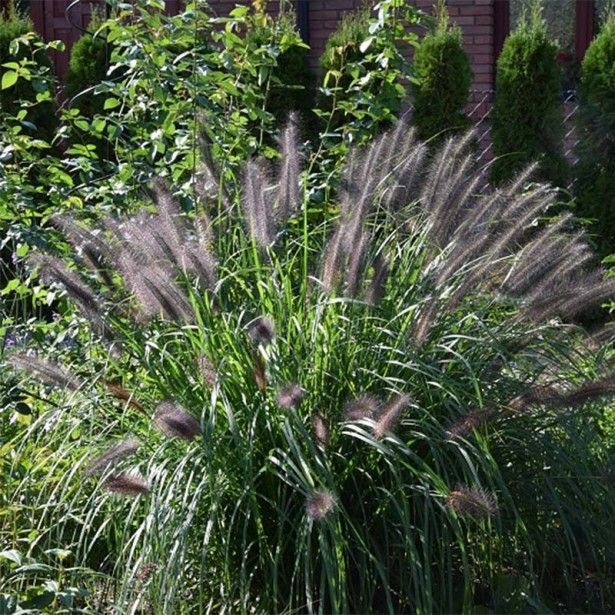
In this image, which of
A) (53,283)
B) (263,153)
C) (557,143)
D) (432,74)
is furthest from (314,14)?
(53,283)

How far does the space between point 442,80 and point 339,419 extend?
20.5ft

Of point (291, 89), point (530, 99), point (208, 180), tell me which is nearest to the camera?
point (208, 180)

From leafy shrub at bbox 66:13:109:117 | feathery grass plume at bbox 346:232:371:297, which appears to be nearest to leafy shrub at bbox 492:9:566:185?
leafy shrub at bbox 66:13:109:117

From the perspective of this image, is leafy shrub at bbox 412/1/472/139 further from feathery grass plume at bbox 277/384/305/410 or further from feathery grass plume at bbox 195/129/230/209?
feathery grass plume at bbox 277/384/305/410

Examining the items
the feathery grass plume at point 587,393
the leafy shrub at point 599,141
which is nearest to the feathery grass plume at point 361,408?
the feathery grass plume at point 587,393

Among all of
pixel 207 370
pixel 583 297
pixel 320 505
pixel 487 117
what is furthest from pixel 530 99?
pixel 320 505

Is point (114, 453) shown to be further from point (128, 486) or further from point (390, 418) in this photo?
point (390, 418)

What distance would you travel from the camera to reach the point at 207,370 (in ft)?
10.0

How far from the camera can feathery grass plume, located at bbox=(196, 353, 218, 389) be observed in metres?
3.02

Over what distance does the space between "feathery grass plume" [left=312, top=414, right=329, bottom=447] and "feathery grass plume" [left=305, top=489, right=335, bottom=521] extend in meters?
0.26

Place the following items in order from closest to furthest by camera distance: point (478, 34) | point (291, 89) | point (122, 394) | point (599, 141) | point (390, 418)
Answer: point (390, 418) < point (122, 394) < point (599, 141) < point (291, 89) < point (478, 34)

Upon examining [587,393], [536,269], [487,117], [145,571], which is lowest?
[487,117]

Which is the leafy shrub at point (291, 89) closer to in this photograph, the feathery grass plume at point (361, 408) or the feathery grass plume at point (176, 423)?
the feathery grass plume at point (361, 408)

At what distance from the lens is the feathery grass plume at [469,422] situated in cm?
290
